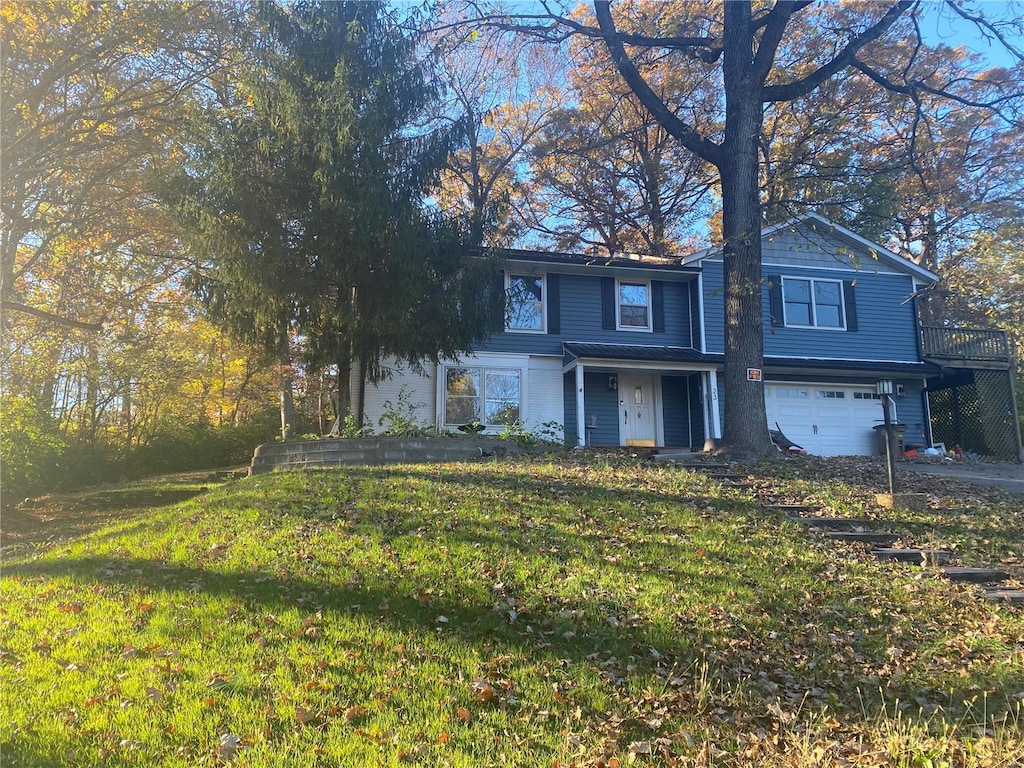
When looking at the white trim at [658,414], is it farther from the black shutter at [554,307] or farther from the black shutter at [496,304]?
the black shutter at [496,304]

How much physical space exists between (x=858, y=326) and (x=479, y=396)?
11147mm

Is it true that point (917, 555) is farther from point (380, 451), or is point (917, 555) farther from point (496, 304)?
point (496, 304)

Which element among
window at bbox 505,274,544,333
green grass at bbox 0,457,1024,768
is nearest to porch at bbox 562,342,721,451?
window at bbox 505,274,544,333

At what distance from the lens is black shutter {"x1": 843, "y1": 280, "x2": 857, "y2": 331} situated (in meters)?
18.5

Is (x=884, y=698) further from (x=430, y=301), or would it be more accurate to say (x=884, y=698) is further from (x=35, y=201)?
(x=35, y=201)

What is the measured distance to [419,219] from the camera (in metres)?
12.0

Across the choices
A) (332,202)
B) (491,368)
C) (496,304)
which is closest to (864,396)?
(491,368)

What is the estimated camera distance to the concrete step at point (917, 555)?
655cm

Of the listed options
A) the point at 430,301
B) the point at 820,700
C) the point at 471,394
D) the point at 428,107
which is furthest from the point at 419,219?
the point at 820,700

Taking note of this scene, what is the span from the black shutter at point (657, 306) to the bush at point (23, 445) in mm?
14335

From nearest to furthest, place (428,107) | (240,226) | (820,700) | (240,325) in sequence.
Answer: (820,700) → (240,226) → (240,325) → (428,107)

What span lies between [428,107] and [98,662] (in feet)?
39.4

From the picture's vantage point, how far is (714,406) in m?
16.6

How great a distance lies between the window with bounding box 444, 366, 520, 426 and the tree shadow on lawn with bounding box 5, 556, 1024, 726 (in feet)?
34.3
